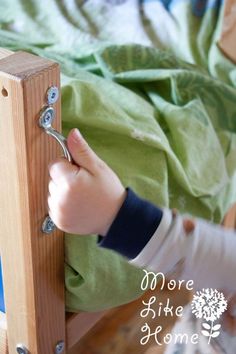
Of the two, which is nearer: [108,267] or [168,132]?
[108,267]

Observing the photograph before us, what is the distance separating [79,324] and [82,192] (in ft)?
0.96

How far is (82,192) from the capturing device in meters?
0.55

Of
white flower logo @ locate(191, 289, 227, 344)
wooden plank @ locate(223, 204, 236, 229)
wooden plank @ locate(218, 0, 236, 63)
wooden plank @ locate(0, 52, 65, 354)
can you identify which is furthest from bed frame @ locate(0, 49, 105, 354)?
wooden plank @ locate(218, 0, 236, 63)

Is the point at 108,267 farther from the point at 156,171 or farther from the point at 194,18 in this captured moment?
the point at 194,18

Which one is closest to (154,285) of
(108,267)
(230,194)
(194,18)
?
Result: (108,267)

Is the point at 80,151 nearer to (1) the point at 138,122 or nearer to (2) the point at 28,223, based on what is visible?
(2) the point at 28,223

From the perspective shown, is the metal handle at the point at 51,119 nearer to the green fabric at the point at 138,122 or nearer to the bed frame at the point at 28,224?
the bed frame at the point at 28,224

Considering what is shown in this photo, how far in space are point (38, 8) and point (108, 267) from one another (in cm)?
75

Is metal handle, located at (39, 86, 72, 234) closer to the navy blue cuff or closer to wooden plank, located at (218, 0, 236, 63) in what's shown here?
the navy blue cuff

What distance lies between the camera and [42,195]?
23.0 inches

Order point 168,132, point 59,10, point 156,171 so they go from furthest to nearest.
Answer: point 59,10 < point 168,132 < point 156,171

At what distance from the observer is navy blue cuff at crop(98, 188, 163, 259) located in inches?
22.1

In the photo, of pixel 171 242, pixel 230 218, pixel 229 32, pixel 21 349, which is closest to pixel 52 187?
pixel 171 242

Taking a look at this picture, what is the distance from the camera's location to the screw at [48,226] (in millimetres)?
605
